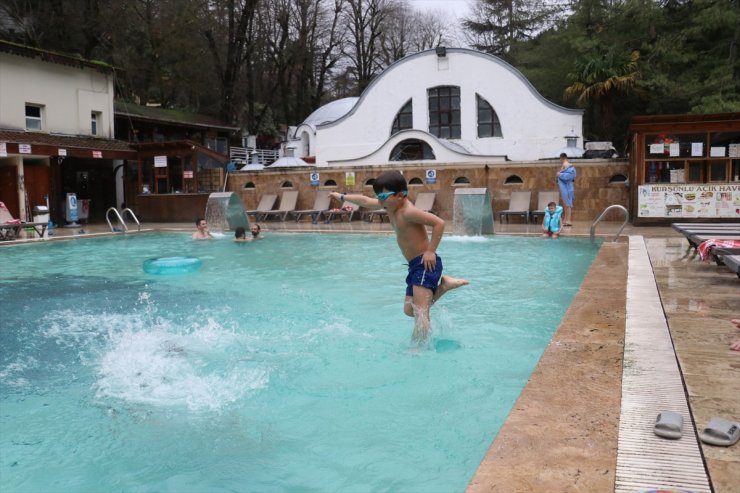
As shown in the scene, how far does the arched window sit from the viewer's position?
2750 cm

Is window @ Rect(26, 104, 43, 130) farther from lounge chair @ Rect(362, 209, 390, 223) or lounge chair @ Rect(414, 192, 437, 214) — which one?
lounge chair @ Rect(414, 192, 437, 214)

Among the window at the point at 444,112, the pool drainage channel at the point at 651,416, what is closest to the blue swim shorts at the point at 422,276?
the pool drainage channel at the point at 651,416

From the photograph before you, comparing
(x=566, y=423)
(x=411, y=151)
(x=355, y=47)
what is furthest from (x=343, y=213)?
(x=355, y=47)

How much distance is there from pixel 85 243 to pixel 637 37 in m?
24.8

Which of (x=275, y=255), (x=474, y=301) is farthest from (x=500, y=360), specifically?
(x=275, y=255)

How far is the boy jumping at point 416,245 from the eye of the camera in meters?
4.67

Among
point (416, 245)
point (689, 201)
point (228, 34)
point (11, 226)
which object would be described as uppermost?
point (228, 34)

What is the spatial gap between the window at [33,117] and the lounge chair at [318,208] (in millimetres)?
9503

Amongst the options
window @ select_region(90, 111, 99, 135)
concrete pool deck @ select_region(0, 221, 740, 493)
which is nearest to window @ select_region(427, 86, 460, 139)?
window @ select_region(90, 111, 99, 135)

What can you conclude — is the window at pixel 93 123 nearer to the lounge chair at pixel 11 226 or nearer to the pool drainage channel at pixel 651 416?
the lounge chair at pixel 11 226

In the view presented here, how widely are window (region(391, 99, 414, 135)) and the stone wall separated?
8.69 metres

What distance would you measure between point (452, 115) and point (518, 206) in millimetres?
11912

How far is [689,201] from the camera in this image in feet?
49.5

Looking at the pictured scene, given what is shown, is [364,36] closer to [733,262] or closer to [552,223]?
[552,223]
